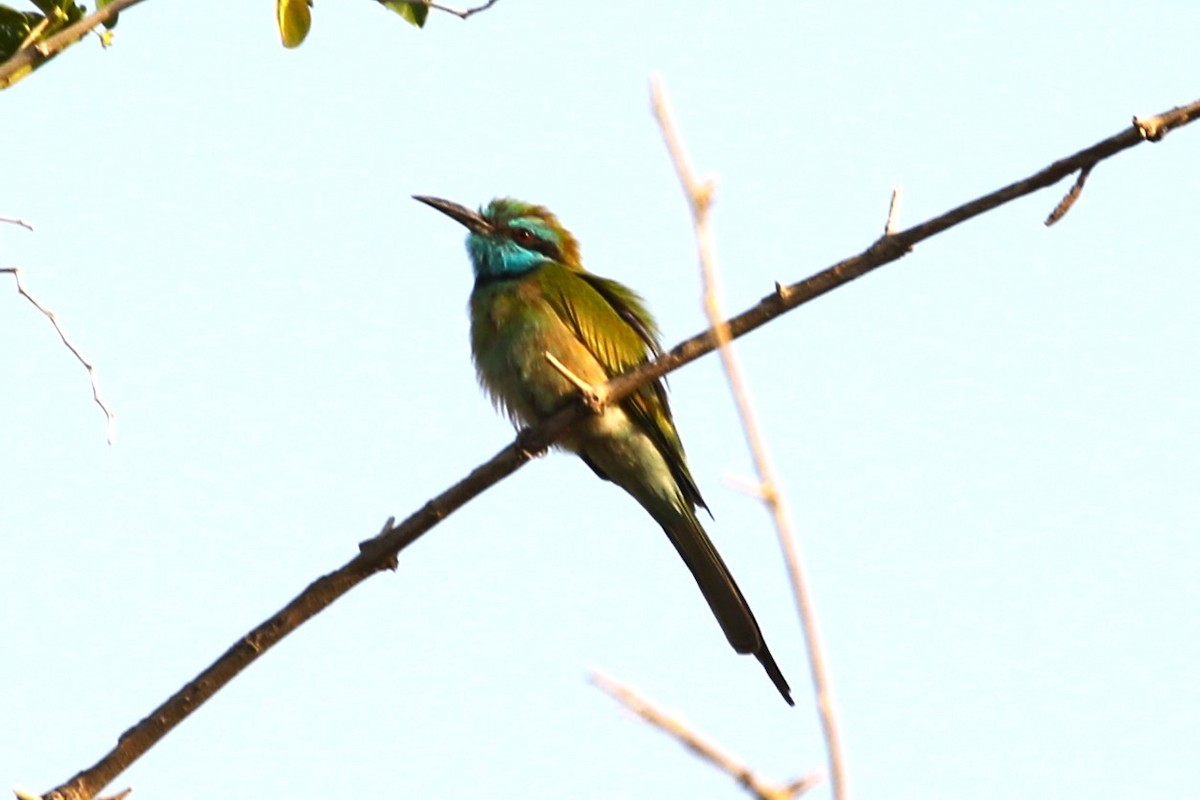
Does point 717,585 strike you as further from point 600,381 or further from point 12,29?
point 12,29

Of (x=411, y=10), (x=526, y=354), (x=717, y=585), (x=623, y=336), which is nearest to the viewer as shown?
(x=411, y=10)

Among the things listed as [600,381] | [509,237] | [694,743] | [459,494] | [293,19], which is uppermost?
[509,237]

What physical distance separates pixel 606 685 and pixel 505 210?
400 centimetres

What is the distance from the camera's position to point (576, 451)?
4.19 m

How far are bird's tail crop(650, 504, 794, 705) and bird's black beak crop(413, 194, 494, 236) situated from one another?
3.70 ft

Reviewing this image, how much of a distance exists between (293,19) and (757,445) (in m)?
1.95

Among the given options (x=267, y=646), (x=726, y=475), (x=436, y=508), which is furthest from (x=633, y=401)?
(x=726, y=475)

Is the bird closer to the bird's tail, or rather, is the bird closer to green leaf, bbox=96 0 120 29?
the bird's tail

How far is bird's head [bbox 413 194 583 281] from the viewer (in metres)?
4.67

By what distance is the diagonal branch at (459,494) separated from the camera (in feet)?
7.38

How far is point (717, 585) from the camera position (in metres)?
3.96

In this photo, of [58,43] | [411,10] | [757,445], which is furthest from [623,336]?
[757,445]

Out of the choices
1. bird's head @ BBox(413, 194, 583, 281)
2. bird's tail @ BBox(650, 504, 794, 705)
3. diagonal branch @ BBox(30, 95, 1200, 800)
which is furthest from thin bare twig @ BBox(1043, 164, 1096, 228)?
bird's head @ BBox(413, 194, 583, 281)

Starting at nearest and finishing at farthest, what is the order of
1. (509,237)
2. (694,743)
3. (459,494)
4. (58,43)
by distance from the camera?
(694,743), (58,43), (459,494), (509,237)
